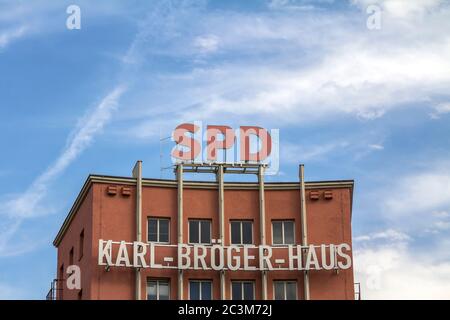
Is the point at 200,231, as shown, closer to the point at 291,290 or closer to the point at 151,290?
the point at 151,290

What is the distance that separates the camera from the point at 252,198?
3211 inches

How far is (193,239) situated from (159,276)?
4.02 metres

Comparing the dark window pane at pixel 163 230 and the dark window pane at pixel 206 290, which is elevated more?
the dark window pane at pixel 163 230

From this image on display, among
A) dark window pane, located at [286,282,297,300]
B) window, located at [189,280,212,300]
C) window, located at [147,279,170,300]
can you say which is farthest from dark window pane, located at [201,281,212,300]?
dark window pane, located at [286,282,297,300]

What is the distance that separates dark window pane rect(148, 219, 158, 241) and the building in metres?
0.08

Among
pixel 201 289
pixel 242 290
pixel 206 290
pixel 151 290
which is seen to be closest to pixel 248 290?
pixel 242 290

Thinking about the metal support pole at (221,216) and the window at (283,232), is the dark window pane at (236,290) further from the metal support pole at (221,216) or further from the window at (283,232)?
the window at (283,232)

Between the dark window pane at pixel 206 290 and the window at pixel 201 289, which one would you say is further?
the dark window pane at pixel 206 290

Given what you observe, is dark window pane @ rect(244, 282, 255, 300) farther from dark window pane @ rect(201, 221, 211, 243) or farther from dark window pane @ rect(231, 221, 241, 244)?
dark window pane @ rect(201, 221, 211, 243)

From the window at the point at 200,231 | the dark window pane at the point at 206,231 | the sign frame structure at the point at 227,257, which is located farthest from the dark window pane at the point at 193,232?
the sign frame structure at the point at 227,257

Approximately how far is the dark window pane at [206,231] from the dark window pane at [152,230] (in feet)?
12.0

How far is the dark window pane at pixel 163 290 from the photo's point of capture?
7844cm
